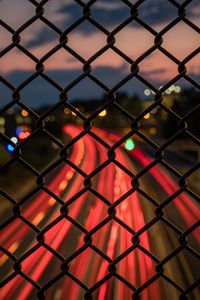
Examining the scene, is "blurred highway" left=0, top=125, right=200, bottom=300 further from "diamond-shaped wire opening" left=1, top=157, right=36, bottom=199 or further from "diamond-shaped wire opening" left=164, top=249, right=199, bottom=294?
"diamond-shaped wire opening" left=1, top=157, right=36, bottom=199

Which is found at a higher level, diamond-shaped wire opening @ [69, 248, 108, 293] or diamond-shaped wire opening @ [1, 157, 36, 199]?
diamond-shaped wire opening @ [1, 157, 36, 199]

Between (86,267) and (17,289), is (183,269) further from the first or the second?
(17,289)

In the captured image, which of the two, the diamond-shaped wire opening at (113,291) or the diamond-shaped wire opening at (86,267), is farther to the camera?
the diamond-shaped wire opening at (86,267)

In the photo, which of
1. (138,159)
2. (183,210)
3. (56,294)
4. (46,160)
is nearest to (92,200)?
(183,210)

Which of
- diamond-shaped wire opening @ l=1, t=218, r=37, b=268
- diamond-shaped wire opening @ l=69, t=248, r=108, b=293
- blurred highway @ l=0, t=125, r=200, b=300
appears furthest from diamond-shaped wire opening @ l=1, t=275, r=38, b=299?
diamond-shaped wire opening @ l=1, t=218, r=37, b=268

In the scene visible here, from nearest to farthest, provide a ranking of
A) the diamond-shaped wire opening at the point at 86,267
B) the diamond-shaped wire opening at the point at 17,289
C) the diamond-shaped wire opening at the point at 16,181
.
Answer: the diamond-shaped wire opening at the point at 17,289, the diamond-shaped wire opening at the point at 86,267, the diamond-shaped wire opening at the point at 16,181

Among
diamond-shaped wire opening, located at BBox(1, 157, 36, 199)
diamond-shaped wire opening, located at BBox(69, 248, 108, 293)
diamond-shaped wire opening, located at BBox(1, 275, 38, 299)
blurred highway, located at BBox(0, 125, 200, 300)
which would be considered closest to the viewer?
blurred highway, located at BBox(0, 125, 200, 300)

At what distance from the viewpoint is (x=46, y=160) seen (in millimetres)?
88938

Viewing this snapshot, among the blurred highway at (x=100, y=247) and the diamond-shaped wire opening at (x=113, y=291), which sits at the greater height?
the blurred highway at (x=100, y=247)

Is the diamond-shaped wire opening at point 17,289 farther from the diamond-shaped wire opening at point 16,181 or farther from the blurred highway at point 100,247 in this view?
the diamond-shaped wire opening at point 16,181

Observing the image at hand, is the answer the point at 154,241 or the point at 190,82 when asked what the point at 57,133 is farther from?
the point at 190,82

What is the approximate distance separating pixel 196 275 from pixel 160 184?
3510cm

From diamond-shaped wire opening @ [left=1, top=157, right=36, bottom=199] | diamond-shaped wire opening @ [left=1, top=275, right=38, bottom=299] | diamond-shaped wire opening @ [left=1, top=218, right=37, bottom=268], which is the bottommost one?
diamond-shaped wire opening @ [left=1, top=275, right=38, bottom=299]

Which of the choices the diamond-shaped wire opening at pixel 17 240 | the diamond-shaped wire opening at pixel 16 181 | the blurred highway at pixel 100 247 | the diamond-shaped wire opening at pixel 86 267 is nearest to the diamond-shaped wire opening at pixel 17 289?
the blurred highway at pixel 100 247
